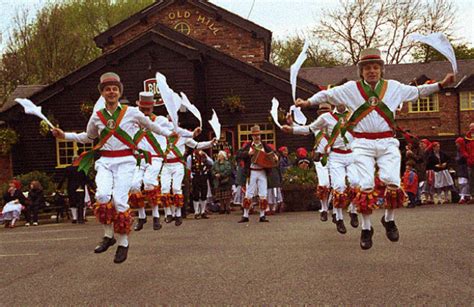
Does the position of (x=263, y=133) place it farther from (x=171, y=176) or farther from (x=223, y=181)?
(x=171, y=176)

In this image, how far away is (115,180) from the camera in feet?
28.7

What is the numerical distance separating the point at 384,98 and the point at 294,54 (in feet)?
158

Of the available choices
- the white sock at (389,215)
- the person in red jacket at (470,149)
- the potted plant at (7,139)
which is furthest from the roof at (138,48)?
the white sock at (389,215)

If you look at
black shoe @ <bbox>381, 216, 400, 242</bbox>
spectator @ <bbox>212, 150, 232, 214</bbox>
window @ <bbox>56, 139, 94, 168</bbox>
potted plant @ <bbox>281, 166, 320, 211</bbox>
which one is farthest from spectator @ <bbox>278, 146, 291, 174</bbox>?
black shoe @ <bbox>381, 216, 400, 242</bbox>

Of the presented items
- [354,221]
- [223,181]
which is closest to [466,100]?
[223,181]

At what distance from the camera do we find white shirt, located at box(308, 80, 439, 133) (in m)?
8.55

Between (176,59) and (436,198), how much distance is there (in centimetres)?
1335

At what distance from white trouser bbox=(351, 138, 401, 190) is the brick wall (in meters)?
25.0

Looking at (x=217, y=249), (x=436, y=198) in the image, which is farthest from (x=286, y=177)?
(x=217, y=249)

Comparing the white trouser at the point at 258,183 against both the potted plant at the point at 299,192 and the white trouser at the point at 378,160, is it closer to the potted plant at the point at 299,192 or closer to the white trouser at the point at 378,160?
the potted plant at the point at 299,192

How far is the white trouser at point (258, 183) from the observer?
15.7 m

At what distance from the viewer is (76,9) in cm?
5312

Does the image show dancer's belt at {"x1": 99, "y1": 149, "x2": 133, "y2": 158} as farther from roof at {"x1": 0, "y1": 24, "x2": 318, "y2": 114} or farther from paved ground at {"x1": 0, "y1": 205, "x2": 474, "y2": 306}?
roof at {"x1": 0, "y1": 24, "x2": 318, "y2": 114}

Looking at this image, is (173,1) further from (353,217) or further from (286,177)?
(353,217)
